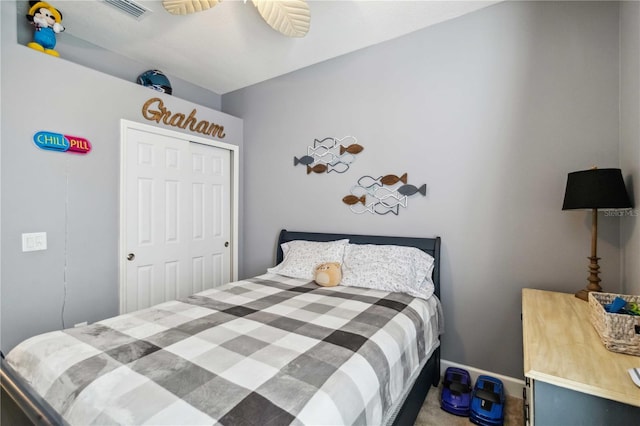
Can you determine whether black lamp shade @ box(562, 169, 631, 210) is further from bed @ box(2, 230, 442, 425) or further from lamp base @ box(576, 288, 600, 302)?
bed @ box(2, 230, 442, 425)

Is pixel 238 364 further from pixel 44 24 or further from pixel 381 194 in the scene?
pixel 44 24

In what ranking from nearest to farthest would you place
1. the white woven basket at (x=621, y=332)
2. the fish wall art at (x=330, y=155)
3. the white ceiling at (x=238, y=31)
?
the white woven basket at (x=621, y=332)
the white ceiling at (x=238, y=31)
the fish wall art at (x=330, y=155)

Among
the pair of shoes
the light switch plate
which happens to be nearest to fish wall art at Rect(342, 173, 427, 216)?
the light switch plate

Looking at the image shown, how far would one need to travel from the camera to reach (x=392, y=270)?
2.15 meters

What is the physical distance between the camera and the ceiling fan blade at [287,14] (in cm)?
180

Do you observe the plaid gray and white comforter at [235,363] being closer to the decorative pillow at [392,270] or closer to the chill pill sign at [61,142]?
the decorative pillow at [392,270]

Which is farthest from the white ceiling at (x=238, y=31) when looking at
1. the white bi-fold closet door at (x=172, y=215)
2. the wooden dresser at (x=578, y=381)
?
the wooden dresser at (x=578, y=381)

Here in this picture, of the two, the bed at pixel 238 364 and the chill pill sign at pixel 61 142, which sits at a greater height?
the chill pill sign at pixel 61 142

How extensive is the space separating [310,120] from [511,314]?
242cm

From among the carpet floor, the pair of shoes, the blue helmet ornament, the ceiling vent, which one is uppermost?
the ceiling vent

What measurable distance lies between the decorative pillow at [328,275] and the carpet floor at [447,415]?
102 cm

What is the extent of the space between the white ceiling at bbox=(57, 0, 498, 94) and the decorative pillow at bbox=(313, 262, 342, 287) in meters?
1.95

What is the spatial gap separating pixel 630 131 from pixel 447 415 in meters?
1.96

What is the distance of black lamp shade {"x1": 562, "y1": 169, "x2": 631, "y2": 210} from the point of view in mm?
1436
